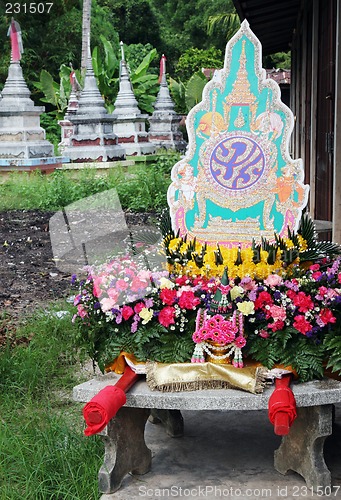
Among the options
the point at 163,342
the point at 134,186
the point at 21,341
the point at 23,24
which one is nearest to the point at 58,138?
the point at 23,24

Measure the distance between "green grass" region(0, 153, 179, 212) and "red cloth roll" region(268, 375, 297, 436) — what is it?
9.72 metres

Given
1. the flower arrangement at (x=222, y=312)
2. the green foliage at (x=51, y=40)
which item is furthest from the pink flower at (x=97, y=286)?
the green foliage at (x=51, y=40)

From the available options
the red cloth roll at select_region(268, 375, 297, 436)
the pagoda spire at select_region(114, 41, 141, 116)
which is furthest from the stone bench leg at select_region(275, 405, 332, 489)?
the pagoda spire at select_region(114, 41, 141, 116)

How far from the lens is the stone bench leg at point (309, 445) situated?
3.49 m

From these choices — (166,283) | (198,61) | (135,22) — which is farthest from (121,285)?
(135,22)

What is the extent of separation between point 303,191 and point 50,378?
2026mm

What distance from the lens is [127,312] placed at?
12.2 feet

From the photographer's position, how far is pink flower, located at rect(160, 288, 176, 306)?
3750 mm

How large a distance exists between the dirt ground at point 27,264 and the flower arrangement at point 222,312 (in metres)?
3.37

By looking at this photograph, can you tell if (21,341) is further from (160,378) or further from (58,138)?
(58,138)

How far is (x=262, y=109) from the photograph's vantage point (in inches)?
176

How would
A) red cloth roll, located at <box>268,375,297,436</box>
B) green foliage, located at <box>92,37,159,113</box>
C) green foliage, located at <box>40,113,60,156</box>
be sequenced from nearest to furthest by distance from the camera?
red cloth roll, located at <box>268,375,297,436</box>, green foliage, located at <box>92,37,159,113</box>, green foliage, located at <box>40,113,60,156</box>

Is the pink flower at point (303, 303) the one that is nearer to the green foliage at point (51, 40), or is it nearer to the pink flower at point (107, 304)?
the pink flower at point (107, 304)

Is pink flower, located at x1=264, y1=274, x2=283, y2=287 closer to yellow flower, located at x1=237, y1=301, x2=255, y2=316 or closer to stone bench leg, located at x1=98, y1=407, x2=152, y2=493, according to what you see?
yellow flower, located at x1=237, y1=301, x2=255, y2=316
